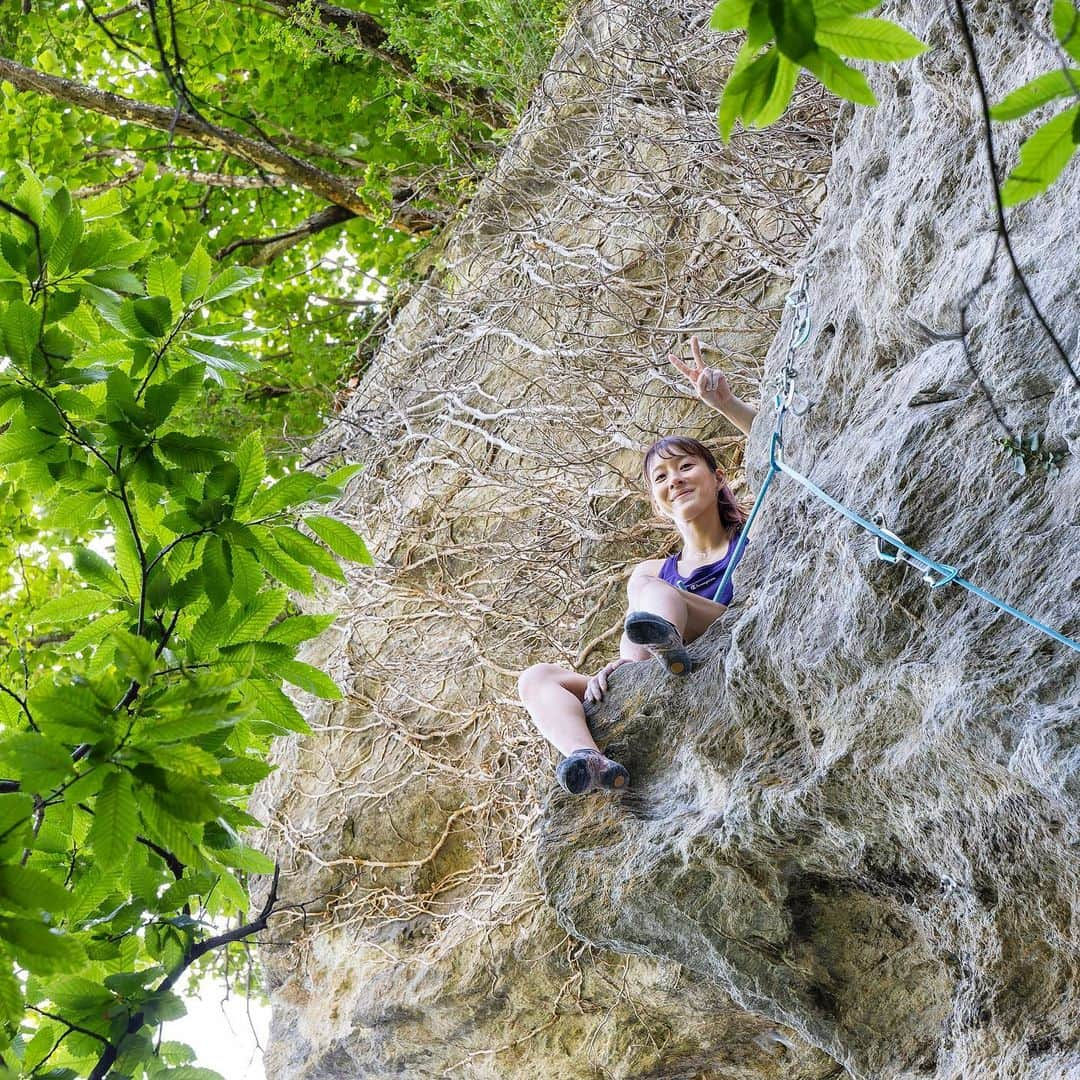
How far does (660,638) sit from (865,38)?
188 cm

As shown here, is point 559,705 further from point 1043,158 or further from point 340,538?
point 1043,158

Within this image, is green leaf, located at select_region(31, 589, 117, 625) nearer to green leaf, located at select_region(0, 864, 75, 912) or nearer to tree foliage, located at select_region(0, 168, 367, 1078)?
tree foliage, located at select_region(0, 168, 367, 1078)

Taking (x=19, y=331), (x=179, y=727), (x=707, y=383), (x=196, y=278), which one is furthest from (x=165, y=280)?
(x=707, y=383)

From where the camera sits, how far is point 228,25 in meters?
6.36

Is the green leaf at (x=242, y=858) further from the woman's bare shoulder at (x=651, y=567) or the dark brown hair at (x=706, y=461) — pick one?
the dark brown hair at (x=706, y=461)

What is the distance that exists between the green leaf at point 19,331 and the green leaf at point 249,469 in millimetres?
415

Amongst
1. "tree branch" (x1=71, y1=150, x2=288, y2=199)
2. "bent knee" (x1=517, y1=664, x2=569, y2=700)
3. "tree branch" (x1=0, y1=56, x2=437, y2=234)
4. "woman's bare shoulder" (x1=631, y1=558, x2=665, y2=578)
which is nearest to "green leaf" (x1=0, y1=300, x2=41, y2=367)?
"bent knee" (x1=517, y1=664, x2=569, y2=700)

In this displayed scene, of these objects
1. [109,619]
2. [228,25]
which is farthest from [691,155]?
[109,619]

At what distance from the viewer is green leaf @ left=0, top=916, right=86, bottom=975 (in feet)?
4.09

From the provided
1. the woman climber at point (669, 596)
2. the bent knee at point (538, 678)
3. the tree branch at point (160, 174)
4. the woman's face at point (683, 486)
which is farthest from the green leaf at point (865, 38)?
the tree branch at point (160, 174)

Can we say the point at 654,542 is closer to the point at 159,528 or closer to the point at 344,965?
the point at 344,965

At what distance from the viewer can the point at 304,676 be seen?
188cm

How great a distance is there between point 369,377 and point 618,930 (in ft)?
14.1

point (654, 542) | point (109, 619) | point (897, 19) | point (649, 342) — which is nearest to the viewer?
point (109, 619)
